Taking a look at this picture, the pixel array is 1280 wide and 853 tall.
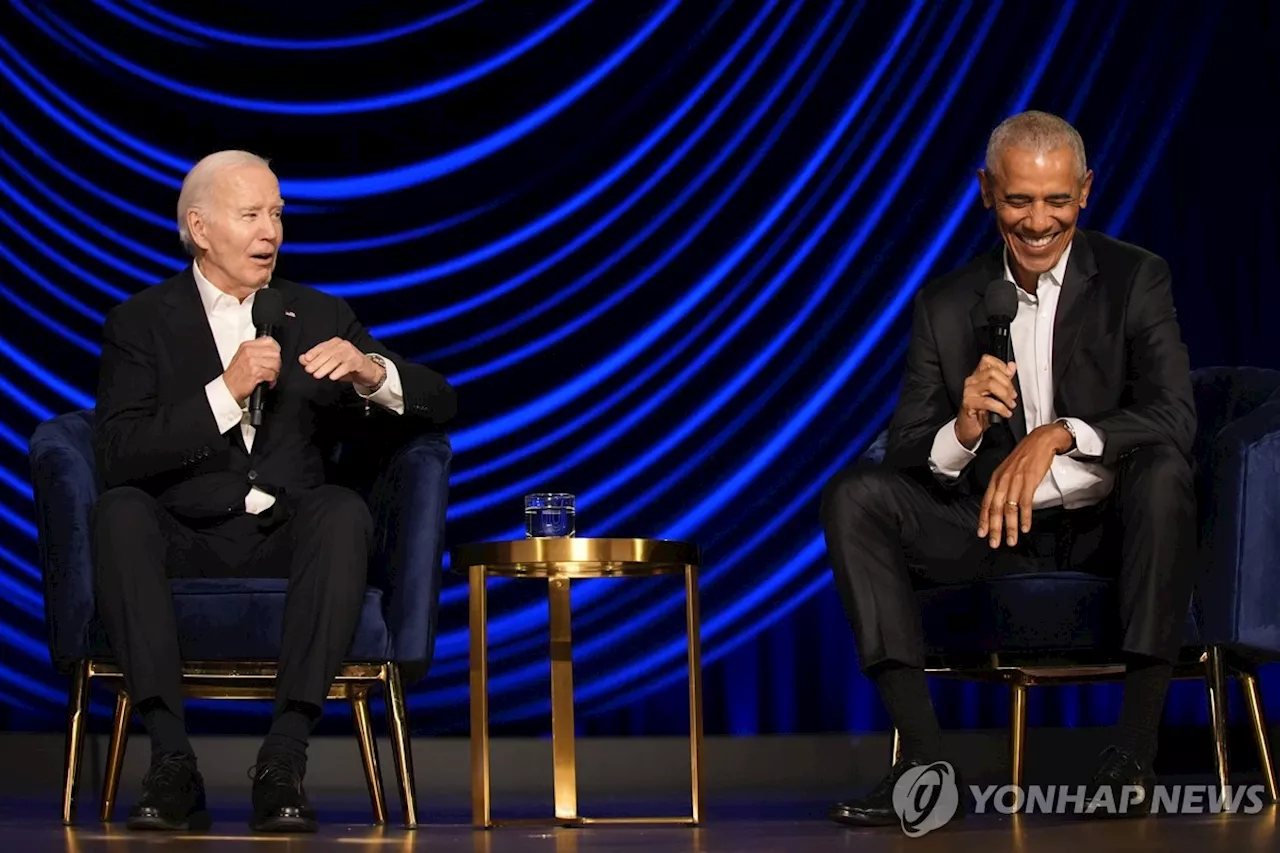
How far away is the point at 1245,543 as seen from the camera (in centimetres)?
261

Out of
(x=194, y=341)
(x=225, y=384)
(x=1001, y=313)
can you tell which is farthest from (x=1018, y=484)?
(x=194, y=341)

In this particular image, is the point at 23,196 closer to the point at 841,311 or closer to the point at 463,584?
the point at 463,584

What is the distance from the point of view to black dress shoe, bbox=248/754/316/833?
2443 millimetres

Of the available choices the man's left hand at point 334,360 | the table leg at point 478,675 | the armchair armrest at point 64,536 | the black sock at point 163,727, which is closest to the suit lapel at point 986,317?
the table leg at point 478,675

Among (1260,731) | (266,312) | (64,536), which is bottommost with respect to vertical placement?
(1260,731)

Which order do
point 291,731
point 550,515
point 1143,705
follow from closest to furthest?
point 1143,705, point 291,731, point 550,515

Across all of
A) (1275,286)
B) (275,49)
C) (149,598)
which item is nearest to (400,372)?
(149,598)

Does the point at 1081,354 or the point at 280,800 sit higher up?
the point at 1081,354

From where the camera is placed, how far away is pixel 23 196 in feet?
13.4

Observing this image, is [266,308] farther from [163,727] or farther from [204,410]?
[163,727]

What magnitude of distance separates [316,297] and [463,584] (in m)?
1.02

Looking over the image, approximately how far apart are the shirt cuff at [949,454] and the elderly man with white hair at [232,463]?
83cm

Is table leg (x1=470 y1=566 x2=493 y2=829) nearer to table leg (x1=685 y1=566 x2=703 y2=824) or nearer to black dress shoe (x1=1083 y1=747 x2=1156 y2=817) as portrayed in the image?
table leg (x1=685 y1=566 x2=703 y2=824)

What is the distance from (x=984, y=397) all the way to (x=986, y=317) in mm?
167
